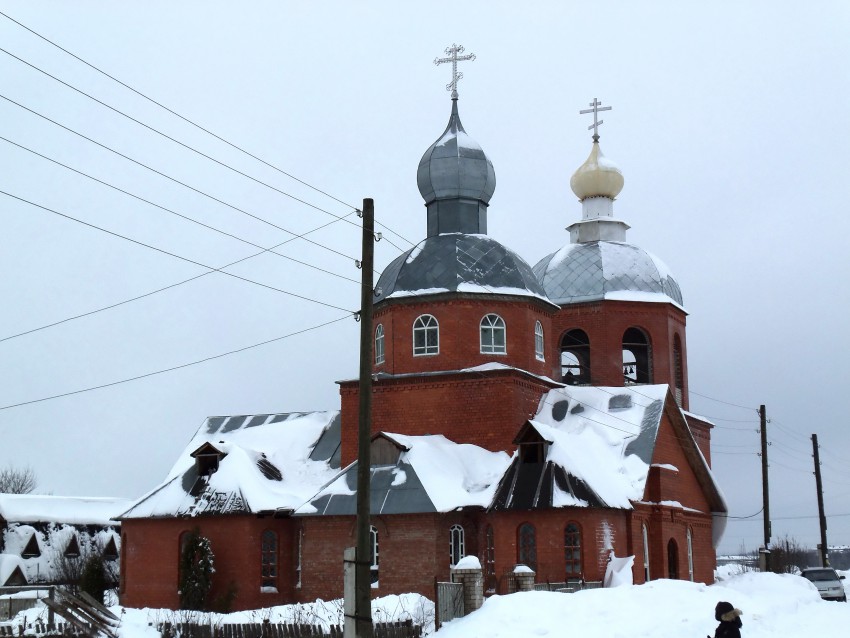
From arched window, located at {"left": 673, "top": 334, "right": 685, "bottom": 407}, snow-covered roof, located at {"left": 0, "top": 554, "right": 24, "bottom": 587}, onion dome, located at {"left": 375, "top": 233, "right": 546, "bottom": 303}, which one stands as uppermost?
onion dome, located at {"left": 375, "top": 233, "right": 546, "bottom": 303}

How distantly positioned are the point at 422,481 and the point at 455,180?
30.0ft

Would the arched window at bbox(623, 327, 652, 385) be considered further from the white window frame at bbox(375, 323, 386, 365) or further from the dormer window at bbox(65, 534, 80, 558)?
the dormer window at bbox(65, 534, 80, 558)

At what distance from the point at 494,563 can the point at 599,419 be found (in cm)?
571

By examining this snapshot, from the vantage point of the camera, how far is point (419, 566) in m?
26.1

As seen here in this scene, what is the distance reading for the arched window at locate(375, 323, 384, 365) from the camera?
1214 inches

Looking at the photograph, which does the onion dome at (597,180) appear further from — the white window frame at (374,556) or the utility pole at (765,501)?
the white window frame at (374,556)

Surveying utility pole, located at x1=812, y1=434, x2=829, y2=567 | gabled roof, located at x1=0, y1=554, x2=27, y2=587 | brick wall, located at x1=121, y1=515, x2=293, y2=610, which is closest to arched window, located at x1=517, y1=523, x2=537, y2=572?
brick wall, located at x1=121, y1=515, x2=293, y2=610

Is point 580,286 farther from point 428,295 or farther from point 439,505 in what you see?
point 439,505

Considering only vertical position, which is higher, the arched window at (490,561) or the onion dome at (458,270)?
the onion dome at (458,270)

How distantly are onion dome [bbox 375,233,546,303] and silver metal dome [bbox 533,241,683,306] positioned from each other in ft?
13.6

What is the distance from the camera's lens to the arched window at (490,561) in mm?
26234

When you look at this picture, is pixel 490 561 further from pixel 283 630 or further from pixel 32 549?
pixel 32 549

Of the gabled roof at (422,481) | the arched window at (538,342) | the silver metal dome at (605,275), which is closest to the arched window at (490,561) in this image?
the gabled roof at (422,481)

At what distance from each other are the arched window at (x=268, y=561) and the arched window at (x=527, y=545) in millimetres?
6197
